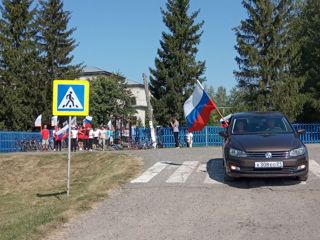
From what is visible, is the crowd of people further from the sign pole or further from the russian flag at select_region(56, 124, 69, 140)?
the sign pole

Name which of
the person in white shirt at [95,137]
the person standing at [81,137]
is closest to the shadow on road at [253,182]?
the person standing at [81,137]

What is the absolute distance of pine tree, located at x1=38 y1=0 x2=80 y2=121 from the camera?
163ft

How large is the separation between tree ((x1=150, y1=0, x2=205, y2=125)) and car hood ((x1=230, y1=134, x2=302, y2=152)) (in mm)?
33795

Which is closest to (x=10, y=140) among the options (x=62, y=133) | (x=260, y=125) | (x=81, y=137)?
(x=62, y=133)

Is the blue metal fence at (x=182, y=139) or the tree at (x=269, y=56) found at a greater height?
the tree at (x=269, y=56)

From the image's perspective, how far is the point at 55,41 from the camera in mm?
49969

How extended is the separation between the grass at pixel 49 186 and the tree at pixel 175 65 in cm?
2310

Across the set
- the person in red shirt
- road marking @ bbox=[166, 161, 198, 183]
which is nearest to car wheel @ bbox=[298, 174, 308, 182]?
road marking @ bbox=[166, 161, 198, 183]

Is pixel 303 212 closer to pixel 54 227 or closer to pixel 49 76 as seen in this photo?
pixel 54 227

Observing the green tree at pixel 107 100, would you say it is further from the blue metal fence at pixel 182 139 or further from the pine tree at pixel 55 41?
the blue metal fence at pixel 182 139

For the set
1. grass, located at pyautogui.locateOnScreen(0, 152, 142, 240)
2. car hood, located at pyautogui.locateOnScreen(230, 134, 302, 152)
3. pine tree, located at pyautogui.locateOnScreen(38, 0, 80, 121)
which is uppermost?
pine tree, located at pyautogui.locateOnScreen(38, 0, 80, 121)

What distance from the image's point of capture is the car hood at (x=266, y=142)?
10.9m

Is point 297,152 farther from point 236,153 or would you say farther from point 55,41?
point 55,41

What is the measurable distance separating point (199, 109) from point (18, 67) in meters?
35.0
